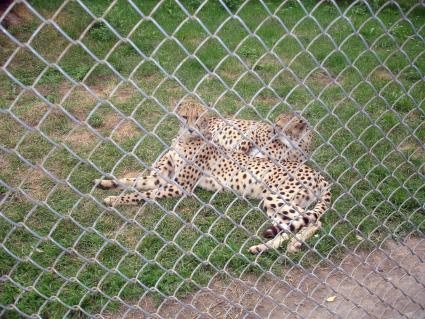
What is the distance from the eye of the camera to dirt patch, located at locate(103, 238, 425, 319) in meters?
2.71

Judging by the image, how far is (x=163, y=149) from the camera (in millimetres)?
4395

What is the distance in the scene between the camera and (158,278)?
294 centimetres

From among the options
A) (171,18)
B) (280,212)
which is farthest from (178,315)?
(171,18)

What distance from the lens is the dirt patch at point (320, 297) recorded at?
2.71 metres

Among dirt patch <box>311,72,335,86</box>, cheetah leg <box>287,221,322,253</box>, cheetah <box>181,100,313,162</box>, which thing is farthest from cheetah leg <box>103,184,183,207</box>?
dirt patch <box>311,72,335,86</box>

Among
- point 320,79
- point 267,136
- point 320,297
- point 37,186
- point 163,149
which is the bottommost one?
point 37,186

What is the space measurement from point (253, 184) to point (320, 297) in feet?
3.91

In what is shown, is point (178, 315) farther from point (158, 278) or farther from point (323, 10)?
point (323, 10)

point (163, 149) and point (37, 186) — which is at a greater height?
point (163, 149)

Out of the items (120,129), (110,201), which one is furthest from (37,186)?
(120,129)

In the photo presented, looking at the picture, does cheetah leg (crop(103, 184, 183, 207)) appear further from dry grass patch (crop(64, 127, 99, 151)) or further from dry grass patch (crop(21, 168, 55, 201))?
dry grass patch (crop(64, 127, 99, 151))

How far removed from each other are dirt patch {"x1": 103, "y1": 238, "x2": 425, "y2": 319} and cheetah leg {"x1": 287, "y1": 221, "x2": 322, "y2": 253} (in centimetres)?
16

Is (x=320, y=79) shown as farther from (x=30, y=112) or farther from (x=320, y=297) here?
(x=320, y=297)

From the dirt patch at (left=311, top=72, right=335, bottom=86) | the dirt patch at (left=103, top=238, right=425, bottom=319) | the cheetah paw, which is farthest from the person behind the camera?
the dirt patch at (left=311, top=72, right=335, bottom=86)
